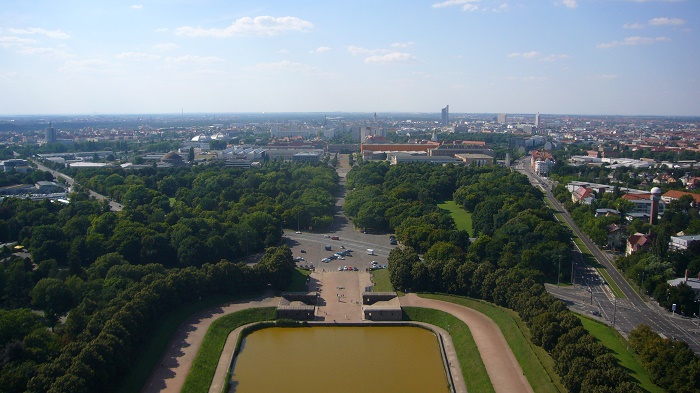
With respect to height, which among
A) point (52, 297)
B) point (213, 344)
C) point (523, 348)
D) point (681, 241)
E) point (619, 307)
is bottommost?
point (213, 344)

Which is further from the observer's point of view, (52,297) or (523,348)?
(52,297)

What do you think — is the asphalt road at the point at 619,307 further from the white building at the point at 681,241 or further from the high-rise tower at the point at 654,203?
the high-rise tower at the point at 654,203

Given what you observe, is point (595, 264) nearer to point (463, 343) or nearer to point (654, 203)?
point (654, 203)

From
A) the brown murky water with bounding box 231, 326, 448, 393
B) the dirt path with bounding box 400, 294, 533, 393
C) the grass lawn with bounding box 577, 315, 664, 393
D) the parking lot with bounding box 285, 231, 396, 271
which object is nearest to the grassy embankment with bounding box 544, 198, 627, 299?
the grass lawn with bounding box 577, 315, 664, 393

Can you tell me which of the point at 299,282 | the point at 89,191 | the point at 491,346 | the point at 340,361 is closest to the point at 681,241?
the point at 491,346

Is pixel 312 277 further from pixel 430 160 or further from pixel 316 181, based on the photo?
pixel 430 160

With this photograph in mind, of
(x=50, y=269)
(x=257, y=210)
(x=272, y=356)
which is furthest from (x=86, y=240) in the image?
(x=272, y=356)
